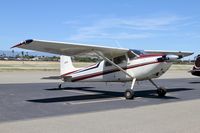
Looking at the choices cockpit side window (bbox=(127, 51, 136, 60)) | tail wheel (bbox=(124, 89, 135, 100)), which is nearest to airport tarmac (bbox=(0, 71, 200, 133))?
tail wheel (bbox=(124, 89, 135, 100))

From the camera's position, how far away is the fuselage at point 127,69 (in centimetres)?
1459

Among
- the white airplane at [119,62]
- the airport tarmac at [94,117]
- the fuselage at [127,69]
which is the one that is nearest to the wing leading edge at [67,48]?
the white airplane at [119,62]

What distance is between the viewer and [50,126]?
8.12 metres

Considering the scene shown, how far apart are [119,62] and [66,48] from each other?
238 cm

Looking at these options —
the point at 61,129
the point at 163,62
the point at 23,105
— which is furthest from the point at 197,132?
the point at 163,62

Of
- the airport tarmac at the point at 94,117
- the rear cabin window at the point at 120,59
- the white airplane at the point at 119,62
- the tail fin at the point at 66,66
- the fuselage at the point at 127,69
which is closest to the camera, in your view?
the airport tarmac at the point at 94,117

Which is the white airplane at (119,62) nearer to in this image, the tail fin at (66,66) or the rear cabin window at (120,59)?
the rear cabin window at (120,59)

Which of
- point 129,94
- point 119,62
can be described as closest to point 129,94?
point 129,94

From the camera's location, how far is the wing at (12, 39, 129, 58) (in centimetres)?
1326

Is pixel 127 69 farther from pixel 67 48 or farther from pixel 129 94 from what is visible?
pixel 67 48

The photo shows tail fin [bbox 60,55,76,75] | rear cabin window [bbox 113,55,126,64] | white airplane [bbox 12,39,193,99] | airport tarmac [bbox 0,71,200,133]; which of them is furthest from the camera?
tail fin [bbox 60,55,76,75]

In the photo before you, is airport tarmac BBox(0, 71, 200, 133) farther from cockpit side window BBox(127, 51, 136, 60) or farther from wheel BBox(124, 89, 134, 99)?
cockpit side window BBox(127, 51, 136, 60)

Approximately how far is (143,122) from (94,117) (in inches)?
54.7

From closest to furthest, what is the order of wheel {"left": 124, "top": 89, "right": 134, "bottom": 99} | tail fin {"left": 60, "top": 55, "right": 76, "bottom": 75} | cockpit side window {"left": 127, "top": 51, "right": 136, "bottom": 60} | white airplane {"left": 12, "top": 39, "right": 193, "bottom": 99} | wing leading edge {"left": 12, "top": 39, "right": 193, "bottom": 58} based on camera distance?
wing leading edge {"left": 12, "top": 39, "right": 193, "bottom": 58} → wheel {"left": 124, "top": 89, "right": 134, "bottom": 99} → white airplane {"left": 12, "top": 39, "right": 193, "bottom": 99} → cockpit side window {"left": 127, "top": 51, "right": 136, "bottom": 60} → tail fin {"left": 60, "top": 55, "right": 76, "bottom": 75}
